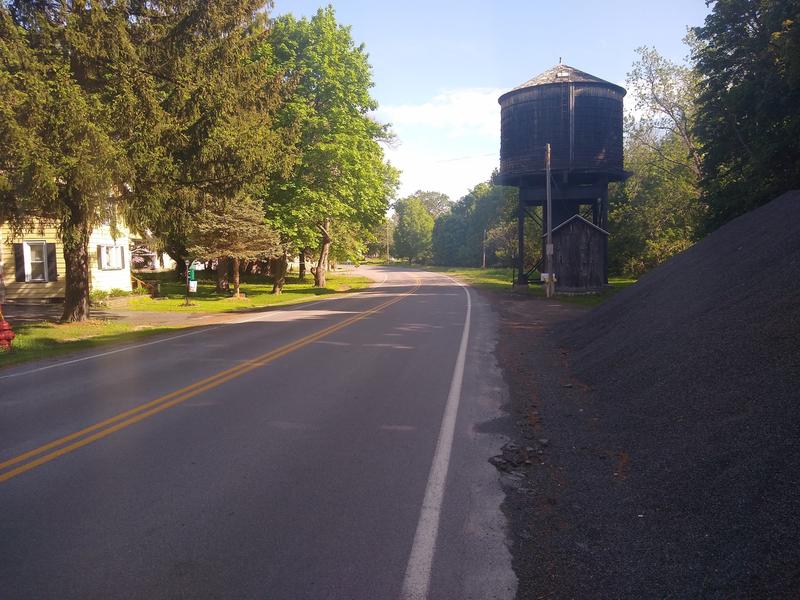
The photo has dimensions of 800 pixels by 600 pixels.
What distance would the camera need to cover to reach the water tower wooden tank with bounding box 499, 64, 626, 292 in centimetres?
3028

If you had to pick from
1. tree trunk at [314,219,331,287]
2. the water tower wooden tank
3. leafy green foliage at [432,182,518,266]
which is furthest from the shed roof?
leafy green foliage at [432,182,518,266]

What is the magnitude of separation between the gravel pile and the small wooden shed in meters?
18.6

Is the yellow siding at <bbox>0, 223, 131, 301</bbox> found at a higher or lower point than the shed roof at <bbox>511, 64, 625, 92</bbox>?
lower

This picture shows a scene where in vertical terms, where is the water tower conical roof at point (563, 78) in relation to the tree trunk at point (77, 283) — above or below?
above

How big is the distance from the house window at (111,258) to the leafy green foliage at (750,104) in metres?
25.2

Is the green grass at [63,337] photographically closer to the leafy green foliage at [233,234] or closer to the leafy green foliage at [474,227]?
the leafy green foliage at [233,234]

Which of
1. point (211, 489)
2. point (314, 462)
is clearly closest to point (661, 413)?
point (314, 462)

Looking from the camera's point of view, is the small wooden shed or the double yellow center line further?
the small wooden shed

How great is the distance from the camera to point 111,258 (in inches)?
1123

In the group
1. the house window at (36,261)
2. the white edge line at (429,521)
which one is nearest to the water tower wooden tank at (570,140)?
the house window at (36,261)

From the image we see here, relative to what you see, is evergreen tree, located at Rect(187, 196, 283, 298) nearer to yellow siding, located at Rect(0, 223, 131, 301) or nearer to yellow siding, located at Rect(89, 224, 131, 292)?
yellow siding, located at Rect(89, 224, 131, 292)

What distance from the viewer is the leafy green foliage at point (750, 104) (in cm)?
1770

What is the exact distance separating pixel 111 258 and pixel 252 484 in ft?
86.9

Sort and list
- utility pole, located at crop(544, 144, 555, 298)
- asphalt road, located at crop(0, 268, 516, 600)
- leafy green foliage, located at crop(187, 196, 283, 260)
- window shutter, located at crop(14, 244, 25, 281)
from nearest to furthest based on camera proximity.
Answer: asphalt road, located at crop(0, 268, 516, 600) → window shutter, located at crop(14, 244, 25, 281) → utility pole, located at crop(544, 144, 555, 298) → leafy green foliage, located at crop(187, 196, 283, 260)
